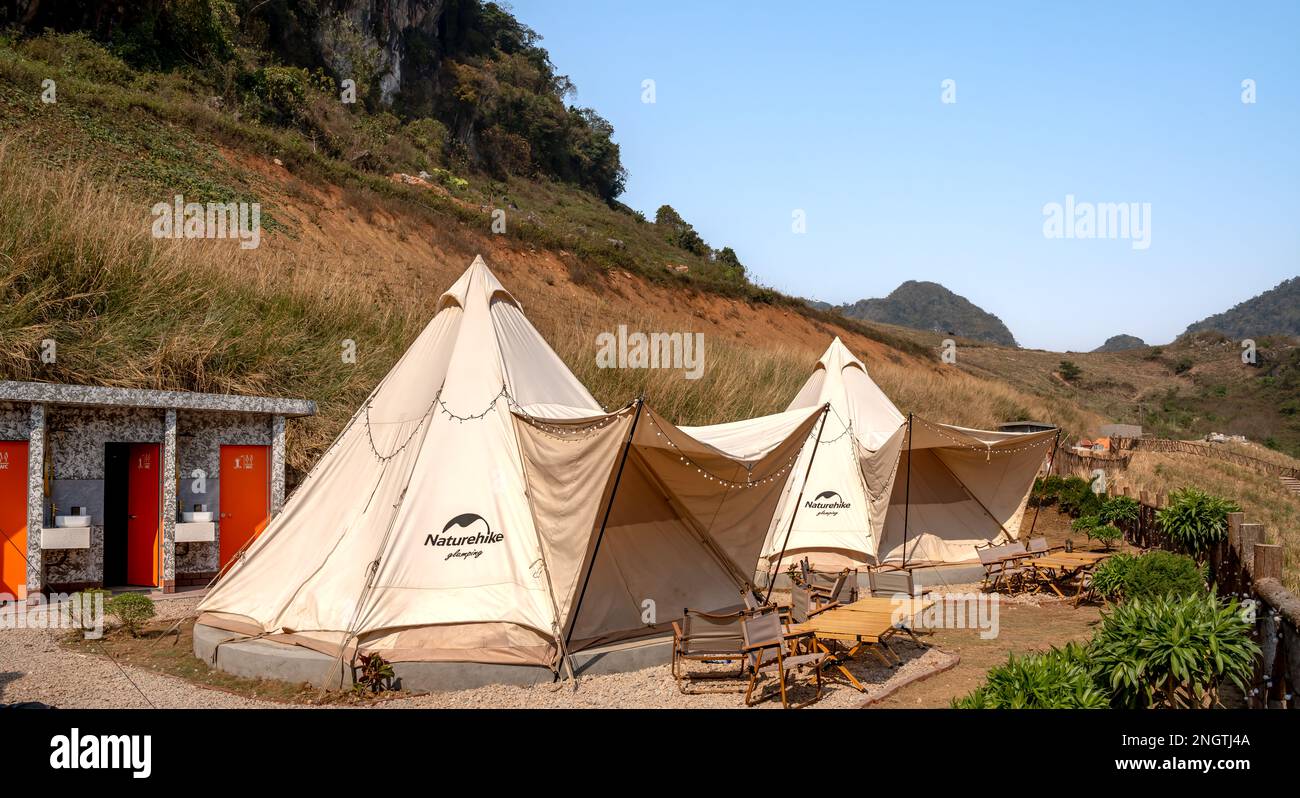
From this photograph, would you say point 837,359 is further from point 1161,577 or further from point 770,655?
point 770,655

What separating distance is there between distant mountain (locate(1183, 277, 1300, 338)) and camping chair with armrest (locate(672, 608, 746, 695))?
142024mm

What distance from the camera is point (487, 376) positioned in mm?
9938

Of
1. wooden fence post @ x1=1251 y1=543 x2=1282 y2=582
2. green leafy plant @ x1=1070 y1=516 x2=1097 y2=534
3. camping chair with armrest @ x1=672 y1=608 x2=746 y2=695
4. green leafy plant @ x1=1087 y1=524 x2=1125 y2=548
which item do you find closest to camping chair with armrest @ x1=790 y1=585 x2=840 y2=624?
camping chair with armrest @ x1=672 y1=608 x2=746 y2=695

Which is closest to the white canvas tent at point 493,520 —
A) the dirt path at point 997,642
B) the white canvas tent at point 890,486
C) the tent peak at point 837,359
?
the dirt path at point 997,642

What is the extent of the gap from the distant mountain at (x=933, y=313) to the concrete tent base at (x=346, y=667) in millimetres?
163971

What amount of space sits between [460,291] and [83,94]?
22.8 metres

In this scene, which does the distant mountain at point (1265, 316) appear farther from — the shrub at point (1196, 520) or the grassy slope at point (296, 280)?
the shrub at point (1196, 520)

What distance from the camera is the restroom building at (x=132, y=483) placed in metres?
10.9

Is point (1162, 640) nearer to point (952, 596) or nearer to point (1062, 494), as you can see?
point (952, 596)

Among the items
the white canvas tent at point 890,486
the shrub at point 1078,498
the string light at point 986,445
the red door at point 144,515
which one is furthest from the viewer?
the shrub at point 1078,498
